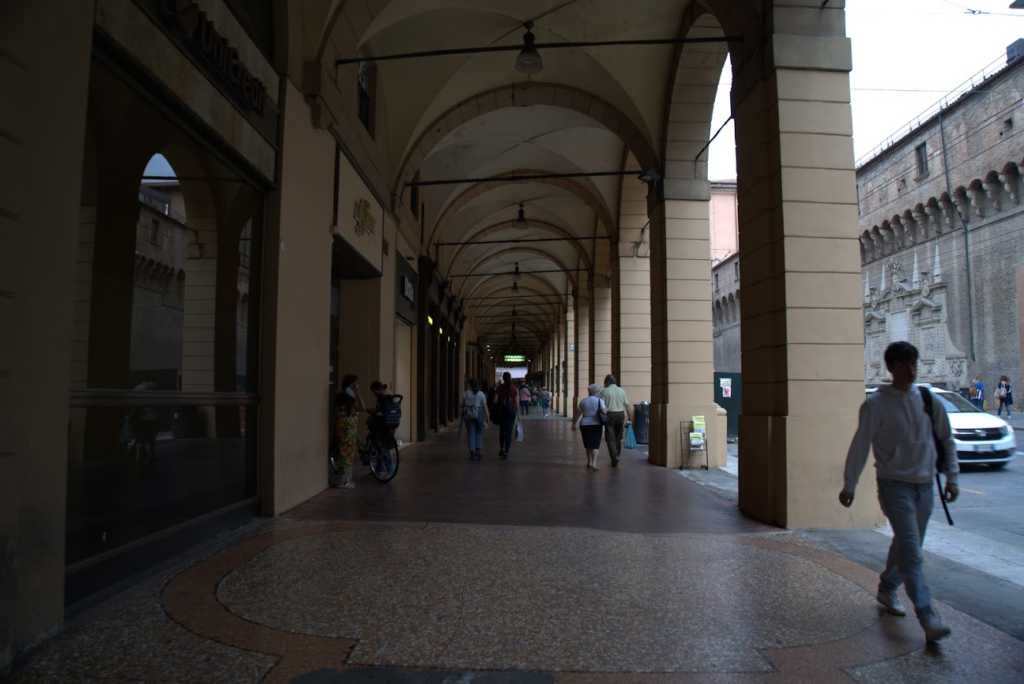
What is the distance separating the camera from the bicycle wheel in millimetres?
9055

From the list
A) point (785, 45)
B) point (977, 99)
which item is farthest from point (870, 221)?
point (785, 45)

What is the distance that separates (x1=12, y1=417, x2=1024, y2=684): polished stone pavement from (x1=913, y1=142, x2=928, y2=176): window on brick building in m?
34.5

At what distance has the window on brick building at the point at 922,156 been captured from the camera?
3341 cm

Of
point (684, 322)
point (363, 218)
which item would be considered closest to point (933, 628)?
point (684, 322)

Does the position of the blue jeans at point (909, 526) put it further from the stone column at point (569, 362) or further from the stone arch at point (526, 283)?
the stone arch at point (526, 283)

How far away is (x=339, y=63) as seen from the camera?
824cm

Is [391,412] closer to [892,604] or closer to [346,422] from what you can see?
[346,422]

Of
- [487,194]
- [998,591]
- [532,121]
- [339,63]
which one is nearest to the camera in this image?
[998,591]

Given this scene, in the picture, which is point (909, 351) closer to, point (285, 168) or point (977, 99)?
point (285, 168)

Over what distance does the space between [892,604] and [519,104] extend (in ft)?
39.5

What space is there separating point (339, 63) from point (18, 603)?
693cm

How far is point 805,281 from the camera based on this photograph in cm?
659

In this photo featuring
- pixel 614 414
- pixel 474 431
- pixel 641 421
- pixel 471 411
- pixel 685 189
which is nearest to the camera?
pixel 685 189

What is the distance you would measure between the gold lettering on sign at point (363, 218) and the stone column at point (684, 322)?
16.5 feet
